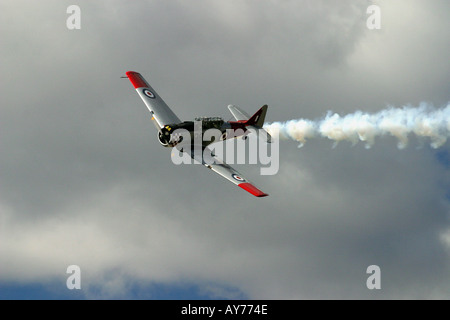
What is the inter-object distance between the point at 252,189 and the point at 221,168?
472 cm

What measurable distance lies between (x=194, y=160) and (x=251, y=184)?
638 cm

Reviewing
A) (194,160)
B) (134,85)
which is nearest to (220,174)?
(194,160)

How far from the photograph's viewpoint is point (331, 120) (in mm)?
64188

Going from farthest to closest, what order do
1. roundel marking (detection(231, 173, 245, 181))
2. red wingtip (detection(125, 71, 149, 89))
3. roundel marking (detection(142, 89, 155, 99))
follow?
red wingtip (detection(125, 71, 149, 89)) < roundel marking (detection(142, 89, 155, 99)) < roundel marking (detection(231, 173, 245, 181))

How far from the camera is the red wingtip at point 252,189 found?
2177 inches

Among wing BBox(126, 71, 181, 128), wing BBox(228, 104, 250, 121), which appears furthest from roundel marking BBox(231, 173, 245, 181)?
wing BBox(228, 104, 250, 121)

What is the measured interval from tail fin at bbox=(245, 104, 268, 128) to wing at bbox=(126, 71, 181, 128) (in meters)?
7.32

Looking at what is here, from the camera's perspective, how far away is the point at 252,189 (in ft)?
185

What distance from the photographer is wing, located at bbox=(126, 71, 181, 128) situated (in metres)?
64.6

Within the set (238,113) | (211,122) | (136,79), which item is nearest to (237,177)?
(211,122)

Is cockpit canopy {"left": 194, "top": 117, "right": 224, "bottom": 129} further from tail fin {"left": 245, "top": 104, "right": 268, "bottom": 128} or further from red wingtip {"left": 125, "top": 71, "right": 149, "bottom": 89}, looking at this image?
red wingtip {"left": 125, "top": 71, "right": 149, "bottom": 89}

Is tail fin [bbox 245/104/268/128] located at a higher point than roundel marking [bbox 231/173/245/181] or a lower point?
higher

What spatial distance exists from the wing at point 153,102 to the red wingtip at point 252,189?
35.3 ft

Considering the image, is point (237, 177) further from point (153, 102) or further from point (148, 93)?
point (148, 93)
